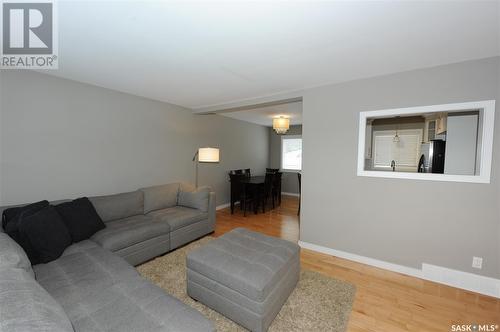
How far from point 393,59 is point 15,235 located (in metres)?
3.90

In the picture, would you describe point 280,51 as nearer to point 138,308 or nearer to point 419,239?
point 138,308

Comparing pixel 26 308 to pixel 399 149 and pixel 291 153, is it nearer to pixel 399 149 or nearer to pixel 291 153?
pixel 399 149

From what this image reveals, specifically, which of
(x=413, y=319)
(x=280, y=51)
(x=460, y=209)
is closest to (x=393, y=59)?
(x=280, y=51)

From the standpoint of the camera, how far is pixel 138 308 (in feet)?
4.14

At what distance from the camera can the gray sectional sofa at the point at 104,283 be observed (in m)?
0.86

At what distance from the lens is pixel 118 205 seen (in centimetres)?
286

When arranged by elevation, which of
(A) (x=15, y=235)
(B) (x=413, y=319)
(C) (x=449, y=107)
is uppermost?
(C) (x=449, y=107)

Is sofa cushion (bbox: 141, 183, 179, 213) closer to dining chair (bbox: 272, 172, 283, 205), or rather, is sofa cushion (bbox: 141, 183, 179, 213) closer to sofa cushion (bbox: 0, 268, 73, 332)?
sofa cushion (bbox: 0, 268, 73, 332)

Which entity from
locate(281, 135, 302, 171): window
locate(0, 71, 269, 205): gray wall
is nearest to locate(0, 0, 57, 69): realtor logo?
locate(0, 71, 269, 205): gray wall

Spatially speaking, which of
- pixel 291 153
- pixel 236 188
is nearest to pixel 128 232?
pixel 236 188

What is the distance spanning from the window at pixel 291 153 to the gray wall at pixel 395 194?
415cm

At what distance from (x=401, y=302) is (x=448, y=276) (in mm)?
793

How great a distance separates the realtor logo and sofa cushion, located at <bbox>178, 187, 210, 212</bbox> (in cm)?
240

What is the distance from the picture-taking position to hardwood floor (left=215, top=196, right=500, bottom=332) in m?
1.75
